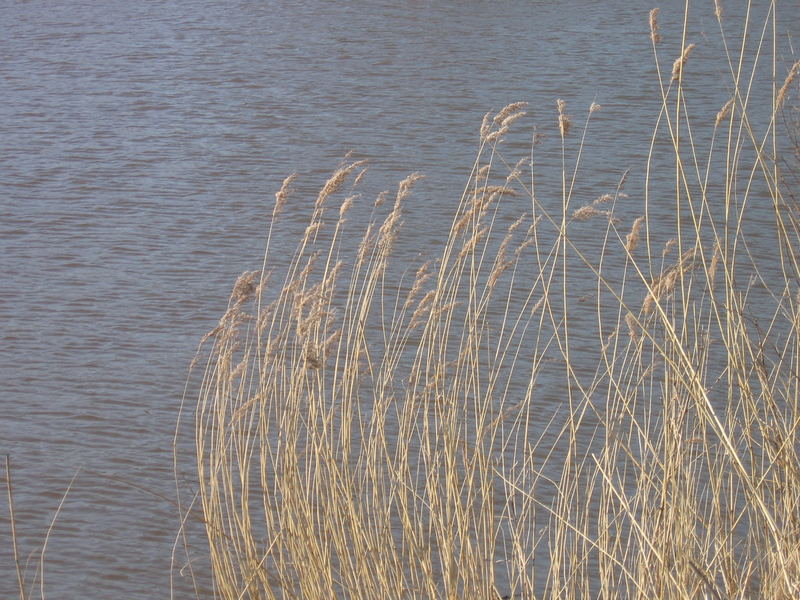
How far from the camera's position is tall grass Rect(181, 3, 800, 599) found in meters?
1.97

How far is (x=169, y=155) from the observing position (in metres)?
6.70

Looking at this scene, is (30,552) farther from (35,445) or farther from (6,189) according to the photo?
(6,189)

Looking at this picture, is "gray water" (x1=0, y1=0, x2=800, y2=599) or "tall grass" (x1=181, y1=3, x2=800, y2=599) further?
"gray water" (x1=0, y1=0, x2=800, y2=599)

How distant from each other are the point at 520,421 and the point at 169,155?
361 centimetres

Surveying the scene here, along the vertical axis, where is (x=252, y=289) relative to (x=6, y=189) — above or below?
above

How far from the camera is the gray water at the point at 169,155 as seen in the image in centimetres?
366

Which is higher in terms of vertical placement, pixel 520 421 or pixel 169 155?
pixel 169 155

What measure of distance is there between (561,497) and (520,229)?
336 centimetres

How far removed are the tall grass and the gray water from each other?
10.4 inches

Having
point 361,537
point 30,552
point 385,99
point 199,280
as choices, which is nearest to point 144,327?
point 199,280

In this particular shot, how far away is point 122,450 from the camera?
12.4ft

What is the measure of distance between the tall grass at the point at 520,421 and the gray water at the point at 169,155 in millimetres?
264

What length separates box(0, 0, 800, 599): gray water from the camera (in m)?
3.66

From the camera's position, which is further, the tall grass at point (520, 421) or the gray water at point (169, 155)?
the gray water at point (169, 155)
